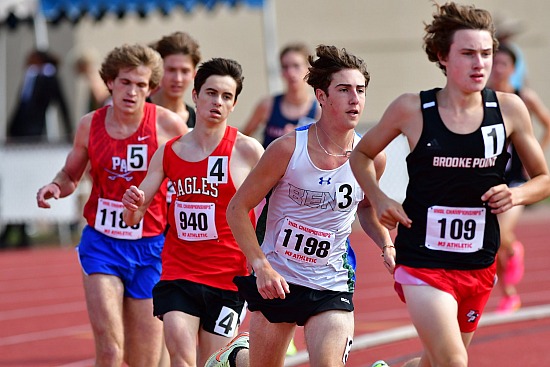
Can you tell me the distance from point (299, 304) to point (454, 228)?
2.67 ft

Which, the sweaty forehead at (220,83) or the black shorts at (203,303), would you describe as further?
the sweaty forehead at (220,83)

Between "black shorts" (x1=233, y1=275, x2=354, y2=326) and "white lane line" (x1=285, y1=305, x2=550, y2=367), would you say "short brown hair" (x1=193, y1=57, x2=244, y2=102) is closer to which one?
"black shorts" (x1=233, y1=275, x2=354, y2=326)

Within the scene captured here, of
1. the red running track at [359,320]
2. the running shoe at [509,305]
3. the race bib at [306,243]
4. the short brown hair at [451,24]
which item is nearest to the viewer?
the short brown hair at [451,24]

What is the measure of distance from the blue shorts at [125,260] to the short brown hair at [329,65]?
1683 millimetres

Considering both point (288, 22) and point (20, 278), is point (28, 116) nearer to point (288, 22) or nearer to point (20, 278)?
point (20, 278)

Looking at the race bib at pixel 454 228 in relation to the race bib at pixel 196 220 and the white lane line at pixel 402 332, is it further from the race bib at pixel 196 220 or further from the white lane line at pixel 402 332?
the white lane line at pixel 402 332

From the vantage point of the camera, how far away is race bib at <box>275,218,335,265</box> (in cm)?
550

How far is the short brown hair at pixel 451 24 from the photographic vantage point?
5.38 metres

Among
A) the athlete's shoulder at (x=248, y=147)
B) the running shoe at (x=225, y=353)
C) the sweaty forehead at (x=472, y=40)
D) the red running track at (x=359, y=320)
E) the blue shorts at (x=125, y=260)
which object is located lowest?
the red running track at (x=359, y=320)

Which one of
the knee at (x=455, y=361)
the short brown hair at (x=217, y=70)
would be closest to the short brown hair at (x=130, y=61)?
the short brown hair at (x=217, y=70)

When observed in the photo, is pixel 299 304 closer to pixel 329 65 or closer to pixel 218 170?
pixel 218 170

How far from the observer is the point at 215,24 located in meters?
24.3

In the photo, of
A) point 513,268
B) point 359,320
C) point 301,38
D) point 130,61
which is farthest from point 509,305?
point 301,38

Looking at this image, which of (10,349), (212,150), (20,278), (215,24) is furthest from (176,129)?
(215,24)
